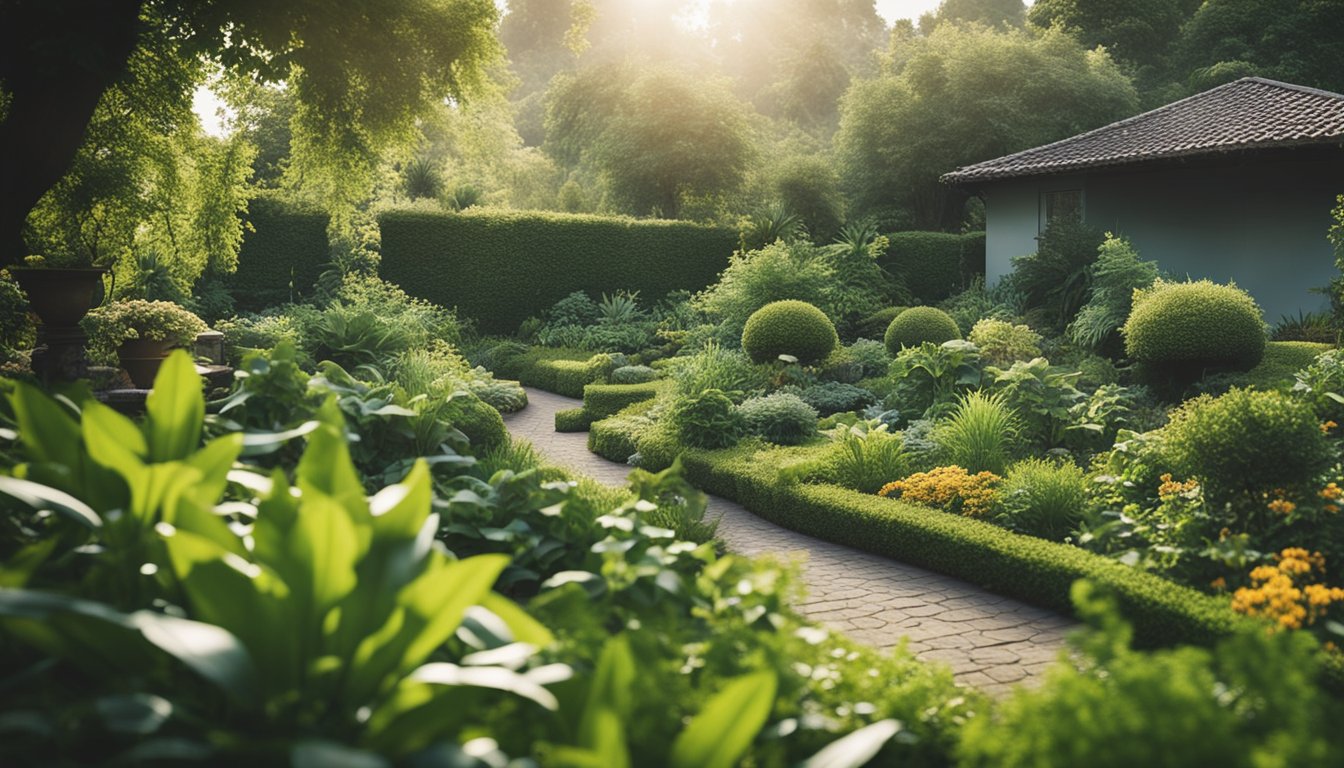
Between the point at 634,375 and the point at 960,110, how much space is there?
A: 55.1 feet

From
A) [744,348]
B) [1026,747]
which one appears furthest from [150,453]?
[744,348]

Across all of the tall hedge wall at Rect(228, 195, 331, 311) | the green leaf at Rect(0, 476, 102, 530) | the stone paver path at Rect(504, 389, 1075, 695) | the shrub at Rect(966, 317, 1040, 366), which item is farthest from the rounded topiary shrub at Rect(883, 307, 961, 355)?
the tall hedge wall at Rect(228, 195, 331, 311)

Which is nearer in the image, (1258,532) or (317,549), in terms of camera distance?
(317,549)

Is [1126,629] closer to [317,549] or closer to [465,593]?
[465,593]

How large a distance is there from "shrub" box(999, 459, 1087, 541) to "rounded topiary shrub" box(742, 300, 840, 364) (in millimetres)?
6380

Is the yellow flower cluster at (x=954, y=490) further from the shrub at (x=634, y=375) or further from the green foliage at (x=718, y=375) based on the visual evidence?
the shrub at (x=634, y=375)

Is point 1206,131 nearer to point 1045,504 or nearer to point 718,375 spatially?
point 718,375

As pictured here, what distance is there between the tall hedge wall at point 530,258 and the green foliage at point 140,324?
8977 millimetres

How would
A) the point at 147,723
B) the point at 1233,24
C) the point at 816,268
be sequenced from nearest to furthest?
the point at 147,723
the point at 816,268
the point at 1233,24

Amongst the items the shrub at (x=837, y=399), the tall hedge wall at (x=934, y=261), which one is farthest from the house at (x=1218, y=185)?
the shrub at (x=837, y=399)

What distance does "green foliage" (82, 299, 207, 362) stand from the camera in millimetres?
9664

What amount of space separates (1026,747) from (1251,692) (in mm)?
645

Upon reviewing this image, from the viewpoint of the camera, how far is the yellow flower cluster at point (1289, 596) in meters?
4.07

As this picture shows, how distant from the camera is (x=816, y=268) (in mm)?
16094
